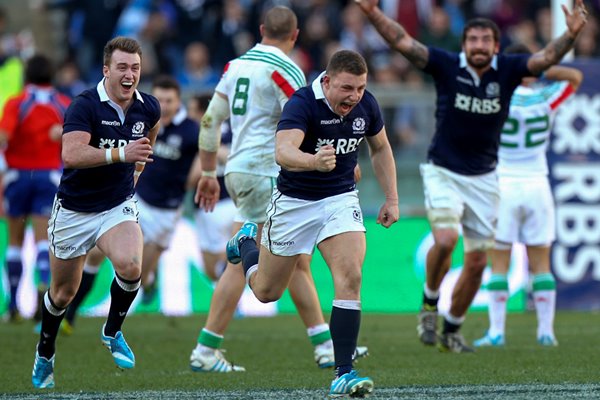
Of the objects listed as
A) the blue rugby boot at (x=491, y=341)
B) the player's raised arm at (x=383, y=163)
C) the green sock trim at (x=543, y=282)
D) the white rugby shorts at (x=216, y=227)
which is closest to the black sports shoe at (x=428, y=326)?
the blue rugby boot at (x=491, y=341)

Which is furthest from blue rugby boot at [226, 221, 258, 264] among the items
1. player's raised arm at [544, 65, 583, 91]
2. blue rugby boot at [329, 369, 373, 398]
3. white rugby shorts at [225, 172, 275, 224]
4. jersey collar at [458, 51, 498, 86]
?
player's raised arm at [544, 65, 583, 91]

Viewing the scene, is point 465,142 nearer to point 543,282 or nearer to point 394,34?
point 394,34

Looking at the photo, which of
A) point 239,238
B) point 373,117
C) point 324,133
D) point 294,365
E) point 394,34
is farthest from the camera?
point 394,34

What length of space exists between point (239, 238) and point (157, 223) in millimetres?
4444

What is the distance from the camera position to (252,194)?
360 inches

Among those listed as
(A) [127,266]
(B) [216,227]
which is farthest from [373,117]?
(B) [216,227]

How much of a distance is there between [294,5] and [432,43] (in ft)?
9.07

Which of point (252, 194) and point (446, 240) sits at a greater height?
point (252, 194)

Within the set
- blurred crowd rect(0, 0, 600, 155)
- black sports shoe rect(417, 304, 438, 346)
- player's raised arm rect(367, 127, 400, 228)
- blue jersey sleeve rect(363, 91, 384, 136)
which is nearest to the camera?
blue jersey sleeve rect(363, 91, 384, 136)

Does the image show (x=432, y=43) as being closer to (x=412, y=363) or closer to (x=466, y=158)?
(x=466, y=158)

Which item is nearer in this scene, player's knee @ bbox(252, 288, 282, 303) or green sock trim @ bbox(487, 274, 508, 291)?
player's knee @ bbox(252, 288, 282, 303)

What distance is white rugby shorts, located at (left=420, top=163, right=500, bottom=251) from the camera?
33.1 ft

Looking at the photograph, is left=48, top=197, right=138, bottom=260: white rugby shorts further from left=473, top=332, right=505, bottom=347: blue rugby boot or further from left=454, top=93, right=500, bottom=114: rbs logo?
left=473, top=332, right=505, bottom=347: blue rugby boot

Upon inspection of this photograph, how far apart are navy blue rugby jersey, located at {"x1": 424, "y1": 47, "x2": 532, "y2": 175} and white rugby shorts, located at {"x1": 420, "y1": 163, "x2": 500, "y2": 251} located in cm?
8
